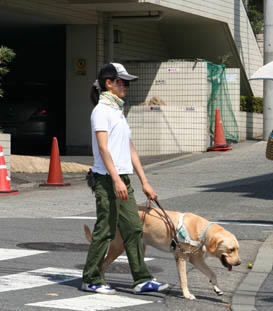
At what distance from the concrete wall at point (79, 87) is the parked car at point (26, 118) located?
135cm

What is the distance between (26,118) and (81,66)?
2.60 meters

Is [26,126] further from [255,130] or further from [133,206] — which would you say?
[133,206]

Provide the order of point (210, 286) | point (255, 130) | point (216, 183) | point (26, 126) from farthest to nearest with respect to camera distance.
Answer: point (255, 130) < point (26, 126) < point (216, 183) < point (210, 286)

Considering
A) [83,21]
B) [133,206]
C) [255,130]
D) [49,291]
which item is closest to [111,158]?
[133,206]

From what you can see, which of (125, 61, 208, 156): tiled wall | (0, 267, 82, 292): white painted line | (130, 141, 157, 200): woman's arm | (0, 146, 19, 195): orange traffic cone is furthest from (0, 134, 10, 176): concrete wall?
(130, 141, 157, 200): woman's arm

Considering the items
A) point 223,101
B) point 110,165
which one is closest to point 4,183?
point 110,165

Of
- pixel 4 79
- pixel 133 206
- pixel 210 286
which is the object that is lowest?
pixel 210 286

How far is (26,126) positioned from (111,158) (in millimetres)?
15040

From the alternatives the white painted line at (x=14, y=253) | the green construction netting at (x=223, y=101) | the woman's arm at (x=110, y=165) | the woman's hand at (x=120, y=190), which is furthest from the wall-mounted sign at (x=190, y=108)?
the woman's hand at (x=120, y=190)

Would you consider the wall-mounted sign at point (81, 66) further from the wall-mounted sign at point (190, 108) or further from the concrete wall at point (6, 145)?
the concrete wall at point (6, 145)

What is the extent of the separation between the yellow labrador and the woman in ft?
0.41

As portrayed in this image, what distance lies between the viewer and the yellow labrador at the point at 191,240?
6.97 metres

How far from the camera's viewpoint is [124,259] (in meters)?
9.27

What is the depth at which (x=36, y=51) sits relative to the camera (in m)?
27.5
